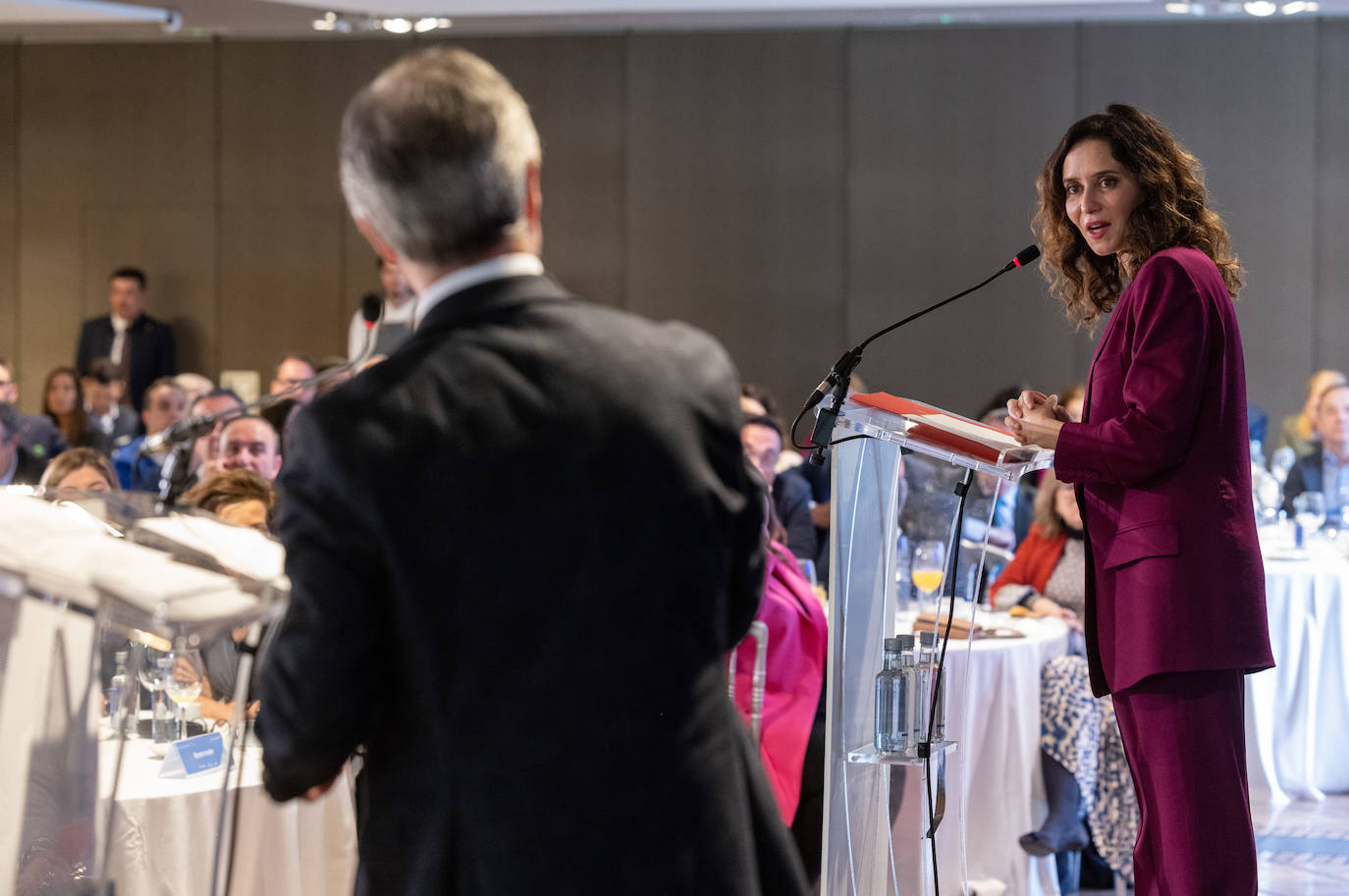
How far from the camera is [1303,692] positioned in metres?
4.82

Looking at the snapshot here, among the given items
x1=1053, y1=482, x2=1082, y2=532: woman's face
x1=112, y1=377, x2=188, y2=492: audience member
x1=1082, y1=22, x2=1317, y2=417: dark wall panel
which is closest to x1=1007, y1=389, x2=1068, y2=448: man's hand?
x1=1053, y1=482, x2=1082, y2=532: woman's face

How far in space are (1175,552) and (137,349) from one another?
8.07 m

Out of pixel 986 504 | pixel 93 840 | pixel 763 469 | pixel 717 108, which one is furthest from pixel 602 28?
pixel 93 840

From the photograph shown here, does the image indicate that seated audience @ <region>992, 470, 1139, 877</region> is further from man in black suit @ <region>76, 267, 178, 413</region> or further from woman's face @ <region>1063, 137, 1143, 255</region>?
man in black suit @ <region>76, 267, 178, 413</region>

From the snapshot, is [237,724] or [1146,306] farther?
[1146,306]

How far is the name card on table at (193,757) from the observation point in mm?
2326

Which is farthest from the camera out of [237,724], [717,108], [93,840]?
[717,108]

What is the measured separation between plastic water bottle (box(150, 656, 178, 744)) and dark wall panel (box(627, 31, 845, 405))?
631cm

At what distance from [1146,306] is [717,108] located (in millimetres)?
6788

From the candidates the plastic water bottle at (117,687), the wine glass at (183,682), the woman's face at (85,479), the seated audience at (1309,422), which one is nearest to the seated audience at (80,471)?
the woman's face at (85,479)

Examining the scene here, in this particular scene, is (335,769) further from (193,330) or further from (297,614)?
(193,330)

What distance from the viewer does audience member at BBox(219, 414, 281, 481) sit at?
4.77 metres

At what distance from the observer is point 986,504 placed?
259 centimetres

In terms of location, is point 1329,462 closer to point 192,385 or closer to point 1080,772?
point 1080,772
